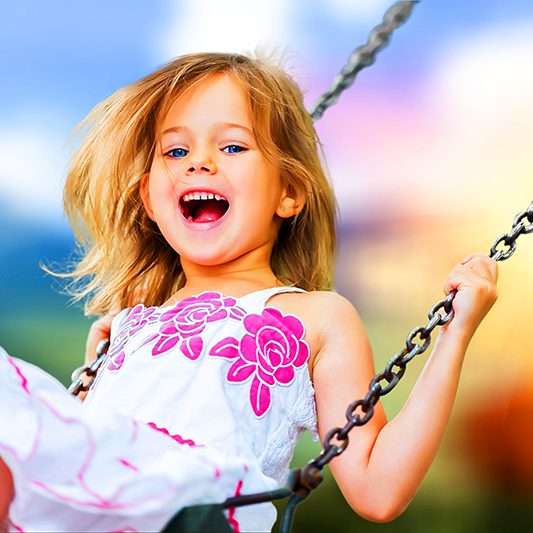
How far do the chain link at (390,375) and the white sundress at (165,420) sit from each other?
0.21ft

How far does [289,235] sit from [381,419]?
32 cm

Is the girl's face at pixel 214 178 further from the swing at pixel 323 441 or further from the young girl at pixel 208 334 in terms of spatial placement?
the swing at pixel 323 441

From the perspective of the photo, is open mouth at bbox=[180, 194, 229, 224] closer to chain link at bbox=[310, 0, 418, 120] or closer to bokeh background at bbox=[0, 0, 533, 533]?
chain link at bbox=[310, 0, 418, 120]

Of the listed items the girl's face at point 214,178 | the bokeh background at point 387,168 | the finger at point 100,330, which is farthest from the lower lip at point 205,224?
the bokeh background at point 387,168

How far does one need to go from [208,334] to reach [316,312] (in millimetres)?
125

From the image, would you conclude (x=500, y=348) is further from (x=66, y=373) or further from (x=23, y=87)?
(x=23, y=87)

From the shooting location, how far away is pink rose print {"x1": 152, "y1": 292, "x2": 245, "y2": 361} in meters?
1.12

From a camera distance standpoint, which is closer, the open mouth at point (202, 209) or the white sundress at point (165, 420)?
the white sundress at point (165, 420)

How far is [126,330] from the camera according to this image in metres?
1.24

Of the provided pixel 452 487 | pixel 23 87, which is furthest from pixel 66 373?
pixel 452 487

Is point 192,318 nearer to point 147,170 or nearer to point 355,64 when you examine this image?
A: point 147,170

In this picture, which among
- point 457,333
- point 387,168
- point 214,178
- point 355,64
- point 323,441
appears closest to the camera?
point 323,441

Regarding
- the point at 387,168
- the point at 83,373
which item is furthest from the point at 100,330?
the point at 387,168

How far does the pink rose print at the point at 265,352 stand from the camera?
3.60 ft
